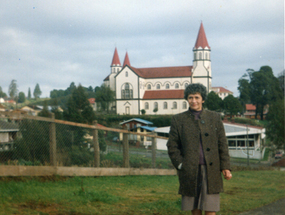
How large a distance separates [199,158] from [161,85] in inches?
3201

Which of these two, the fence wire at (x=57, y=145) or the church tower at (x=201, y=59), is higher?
the church tower at (x=201, y=59)

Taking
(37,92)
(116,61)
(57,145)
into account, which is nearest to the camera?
(57,145)

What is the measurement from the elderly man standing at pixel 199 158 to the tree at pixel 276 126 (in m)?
55.6

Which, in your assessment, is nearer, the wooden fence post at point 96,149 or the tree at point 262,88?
the wooden fence post at point 96,149

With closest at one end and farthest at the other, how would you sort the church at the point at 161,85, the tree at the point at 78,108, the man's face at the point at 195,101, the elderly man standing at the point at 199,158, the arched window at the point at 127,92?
the elderly man standing at the point at 199,158
the man's face at the point at 195,101
the tree at the point at 78,108
the church at the point at 161,85
the arched window at the point at 127,92

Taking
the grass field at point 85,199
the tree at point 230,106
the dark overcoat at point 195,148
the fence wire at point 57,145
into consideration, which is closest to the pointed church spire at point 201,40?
the tree at point 230,106

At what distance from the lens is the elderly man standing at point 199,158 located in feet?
10.8

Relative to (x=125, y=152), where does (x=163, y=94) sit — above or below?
above

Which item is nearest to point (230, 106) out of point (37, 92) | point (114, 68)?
point (114, 68)

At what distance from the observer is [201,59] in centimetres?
8206

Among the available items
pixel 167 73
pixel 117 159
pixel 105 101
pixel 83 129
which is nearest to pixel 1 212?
pixel 83 129

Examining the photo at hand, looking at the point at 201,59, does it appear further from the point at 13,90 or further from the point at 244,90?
the point at 13,90

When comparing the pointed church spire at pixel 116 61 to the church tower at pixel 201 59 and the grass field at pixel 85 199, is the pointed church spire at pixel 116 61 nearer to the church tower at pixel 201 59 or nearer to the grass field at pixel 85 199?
the church tower at pixel 201 59

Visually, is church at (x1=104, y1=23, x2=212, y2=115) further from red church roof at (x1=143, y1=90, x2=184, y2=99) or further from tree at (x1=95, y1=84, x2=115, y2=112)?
tree at (x1=95, y1=84, x2=115, y2=112)
